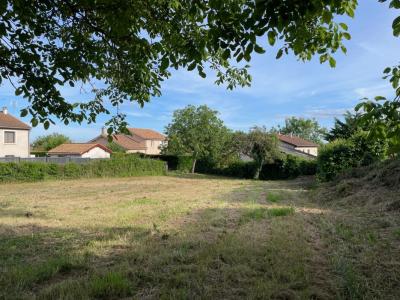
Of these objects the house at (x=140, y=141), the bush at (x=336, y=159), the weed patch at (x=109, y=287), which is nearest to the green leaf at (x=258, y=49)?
the weed patch at (x=109, y=287)

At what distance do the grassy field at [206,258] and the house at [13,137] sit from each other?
3023 cm

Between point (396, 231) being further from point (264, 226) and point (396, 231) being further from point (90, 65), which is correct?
point (90, 65)

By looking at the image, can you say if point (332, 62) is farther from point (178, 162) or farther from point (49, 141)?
point (49, 141)

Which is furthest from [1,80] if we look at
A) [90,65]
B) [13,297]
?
[13,297]

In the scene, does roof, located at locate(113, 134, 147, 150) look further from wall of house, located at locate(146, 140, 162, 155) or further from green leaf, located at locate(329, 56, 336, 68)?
green leaf, located at locate(329, 56, 336, 68)

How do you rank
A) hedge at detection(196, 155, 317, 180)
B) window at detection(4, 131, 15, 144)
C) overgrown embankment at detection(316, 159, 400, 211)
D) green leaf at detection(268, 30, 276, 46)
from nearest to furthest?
1. green leaf at detection(268, 30, 276, 46)
2. overgrown embankment at detection(316, 159, 400, 211)
3. hedge at detection(196, 155, 317, 180)
4. window at detection(4, 131, 15, 144)

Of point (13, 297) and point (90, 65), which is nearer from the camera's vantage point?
point (13, 297)

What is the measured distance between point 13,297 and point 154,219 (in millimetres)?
5035

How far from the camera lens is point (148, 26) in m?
4.89

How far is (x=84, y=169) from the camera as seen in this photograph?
29078 mm

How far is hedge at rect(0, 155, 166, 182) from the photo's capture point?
25062 millimetres

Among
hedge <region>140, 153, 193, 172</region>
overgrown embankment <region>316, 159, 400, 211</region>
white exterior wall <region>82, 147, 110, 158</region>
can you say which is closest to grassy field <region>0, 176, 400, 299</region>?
overgrown embankment <region>316, 159, 400, 211</region>

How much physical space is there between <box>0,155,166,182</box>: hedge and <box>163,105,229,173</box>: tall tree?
19.1 feet

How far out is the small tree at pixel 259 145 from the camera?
3388cm
